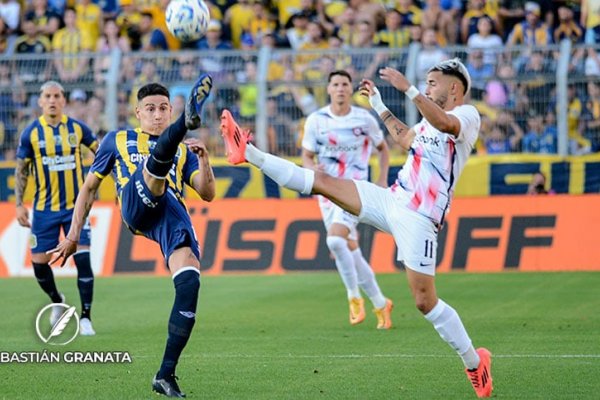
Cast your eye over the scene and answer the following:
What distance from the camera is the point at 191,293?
28.6ft

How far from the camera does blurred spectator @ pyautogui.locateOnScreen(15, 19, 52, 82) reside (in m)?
22.2

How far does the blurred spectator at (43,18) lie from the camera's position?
25.2 m

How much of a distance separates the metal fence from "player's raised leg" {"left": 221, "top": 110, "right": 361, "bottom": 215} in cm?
1173

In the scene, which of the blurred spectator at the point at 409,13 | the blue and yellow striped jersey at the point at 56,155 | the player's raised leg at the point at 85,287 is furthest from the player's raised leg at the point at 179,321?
the blurred spectator at the point at 409,13

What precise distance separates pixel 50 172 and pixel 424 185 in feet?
20.0

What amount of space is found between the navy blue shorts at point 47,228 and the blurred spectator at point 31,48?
9.02 m

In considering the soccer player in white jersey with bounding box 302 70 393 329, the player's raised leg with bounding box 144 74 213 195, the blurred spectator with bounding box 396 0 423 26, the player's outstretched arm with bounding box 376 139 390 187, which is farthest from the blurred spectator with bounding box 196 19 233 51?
the player's raised leg with bounding box 144 74 213 195

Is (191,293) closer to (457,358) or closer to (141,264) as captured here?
(457,358)

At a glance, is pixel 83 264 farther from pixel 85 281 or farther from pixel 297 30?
pixel 297 30

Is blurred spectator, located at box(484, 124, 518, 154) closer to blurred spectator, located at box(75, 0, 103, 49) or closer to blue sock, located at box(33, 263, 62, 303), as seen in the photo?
blurred spectator, located at box(75, 0, 103, 49)

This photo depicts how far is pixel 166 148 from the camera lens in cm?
837

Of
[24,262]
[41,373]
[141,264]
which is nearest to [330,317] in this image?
[41,373]

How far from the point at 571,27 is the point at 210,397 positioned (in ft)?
52.0

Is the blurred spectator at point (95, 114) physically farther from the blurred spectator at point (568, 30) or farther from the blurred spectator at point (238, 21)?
the blurred spectator at point (568, 30)
